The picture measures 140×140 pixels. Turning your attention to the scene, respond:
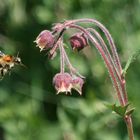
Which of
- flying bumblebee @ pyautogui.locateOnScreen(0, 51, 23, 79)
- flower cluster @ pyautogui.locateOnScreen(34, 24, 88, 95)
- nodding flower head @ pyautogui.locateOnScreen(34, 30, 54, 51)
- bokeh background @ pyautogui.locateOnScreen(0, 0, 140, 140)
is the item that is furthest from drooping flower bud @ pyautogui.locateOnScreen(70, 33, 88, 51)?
bokeh background @ pyautogui.locateOnScreen(0, 0, 140, 140)

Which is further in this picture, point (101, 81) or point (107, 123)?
point (101, 81)

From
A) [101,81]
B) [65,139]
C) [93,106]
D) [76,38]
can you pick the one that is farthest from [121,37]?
[76,38]

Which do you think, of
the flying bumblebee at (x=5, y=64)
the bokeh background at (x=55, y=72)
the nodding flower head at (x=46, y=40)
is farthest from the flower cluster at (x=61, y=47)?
the bokeh background at (x=55, y=72)

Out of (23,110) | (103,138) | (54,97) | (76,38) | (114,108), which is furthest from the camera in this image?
(54,97)

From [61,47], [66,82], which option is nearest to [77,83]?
[66,82]

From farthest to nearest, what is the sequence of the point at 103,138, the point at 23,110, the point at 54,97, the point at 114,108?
the point at 54,97, the point at 23,110, the point at 103,138, the point at 114,108

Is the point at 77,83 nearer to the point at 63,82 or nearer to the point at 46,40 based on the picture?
the point at 63,82

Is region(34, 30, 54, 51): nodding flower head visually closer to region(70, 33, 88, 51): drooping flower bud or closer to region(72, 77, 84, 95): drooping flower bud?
region(70, 33, 88, 51): drooping flower bud

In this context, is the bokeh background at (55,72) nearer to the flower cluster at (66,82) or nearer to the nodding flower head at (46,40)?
the flower cluster at (66,82)

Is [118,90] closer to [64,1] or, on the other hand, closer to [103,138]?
[103,138]
